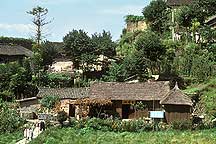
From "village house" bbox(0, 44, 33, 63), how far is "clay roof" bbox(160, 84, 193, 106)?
2233cm

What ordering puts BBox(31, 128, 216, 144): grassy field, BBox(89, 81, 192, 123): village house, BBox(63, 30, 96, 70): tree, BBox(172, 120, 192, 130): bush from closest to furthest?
BBox(31, 128, 216, 144): grassy field, BBox(172, 120, 192, 130): bush, BBox(89, 81, 192, 123): village house, BBox(63, 30, 96, 70): tree

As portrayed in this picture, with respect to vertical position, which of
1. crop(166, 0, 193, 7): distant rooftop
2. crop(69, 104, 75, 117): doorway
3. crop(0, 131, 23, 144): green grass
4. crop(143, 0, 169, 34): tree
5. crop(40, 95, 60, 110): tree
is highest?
crop(166, 0, 193, 7): distant rooftop

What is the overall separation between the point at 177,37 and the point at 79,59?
9946 mm

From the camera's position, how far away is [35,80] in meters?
41.0

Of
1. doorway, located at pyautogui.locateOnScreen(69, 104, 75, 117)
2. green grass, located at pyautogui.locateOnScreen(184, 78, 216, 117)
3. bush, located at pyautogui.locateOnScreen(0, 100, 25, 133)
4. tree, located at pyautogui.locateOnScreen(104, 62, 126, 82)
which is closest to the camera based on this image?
bush, located at pyautogui.locateOnScreen(0, 100, 25, 133)

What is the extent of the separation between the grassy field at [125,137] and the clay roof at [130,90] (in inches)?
232

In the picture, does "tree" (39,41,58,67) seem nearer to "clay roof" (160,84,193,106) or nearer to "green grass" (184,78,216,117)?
"green grass" (184,78,216,117)

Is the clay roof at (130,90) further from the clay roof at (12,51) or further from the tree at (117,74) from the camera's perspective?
the clay roof at (12,51)

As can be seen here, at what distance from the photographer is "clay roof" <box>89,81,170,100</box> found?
33.4 metres

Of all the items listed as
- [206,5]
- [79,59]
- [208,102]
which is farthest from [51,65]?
[208,102]

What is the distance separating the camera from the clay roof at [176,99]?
3095cm

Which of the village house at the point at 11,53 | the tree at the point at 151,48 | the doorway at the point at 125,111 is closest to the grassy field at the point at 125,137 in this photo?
the doorway at the point at 125,111

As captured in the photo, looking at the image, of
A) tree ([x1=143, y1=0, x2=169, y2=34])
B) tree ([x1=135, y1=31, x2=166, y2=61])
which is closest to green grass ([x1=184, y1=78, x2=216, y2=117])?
tree ([x1=135, y1=31, x2=166, y2=61])

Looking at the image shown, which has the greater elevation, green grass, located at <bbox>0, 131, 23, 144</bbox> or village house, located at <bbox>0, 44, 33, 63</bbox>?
village house, located at <bbox>0, 44, 33, 63</bbox>
